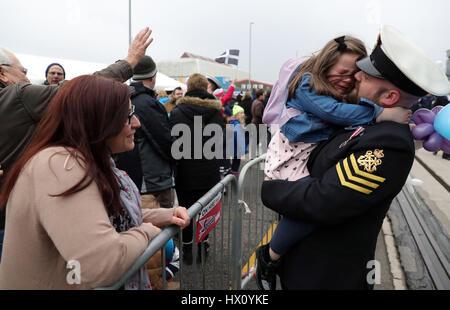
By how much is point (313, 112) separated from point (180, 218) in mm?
810

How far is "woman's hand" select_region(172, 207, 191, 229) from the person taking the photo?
1.39 m

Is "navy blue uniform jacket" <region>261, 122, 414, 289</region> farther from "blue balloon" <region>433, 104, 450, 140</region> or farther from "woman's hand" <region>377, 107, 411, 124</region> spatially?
"blue balloon" <region>433, 104, 450, 140</region>

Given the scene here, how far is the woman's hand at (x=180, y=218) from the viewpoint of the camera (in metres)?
1.39

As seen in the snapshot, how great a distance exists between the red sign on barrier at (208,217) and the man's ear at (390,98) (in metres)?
1.07

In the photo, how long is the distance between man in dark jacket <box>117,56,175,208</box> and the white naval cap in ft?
7.47

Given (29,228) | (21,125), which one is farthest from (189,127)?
(29,228)

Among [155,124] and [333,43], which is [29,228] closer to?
[333,43]

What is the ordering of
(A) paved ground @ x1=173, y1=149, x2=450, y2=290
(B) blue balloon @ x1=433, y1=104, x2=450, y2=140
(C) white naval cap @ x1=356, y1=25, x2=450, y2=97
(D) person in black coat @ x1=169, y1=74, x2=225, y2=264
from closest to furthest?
(C) white naval cap @ x1=356, y1=25, x2=450, y2=97 → (B) blue balloon @ x1=433, y1=104, x2=450, y2=140 → (A) paved ground @ x1=173, y1=149, x2=450, y2=290 → (D) person in black coat @ x1=169, y1=74, x2=225, y2=264

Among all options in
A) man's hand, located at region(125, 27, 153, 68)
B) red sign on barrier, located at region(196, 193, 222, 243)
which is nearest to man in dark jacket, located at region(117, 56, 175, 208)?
man's hand, located at region(125, 27, 153, 68)

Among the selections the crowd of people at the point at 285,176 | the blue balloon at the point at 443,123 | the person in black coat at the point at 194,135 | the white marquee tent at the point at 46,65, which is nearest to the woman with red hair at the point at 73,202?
the crowd of people at the point at 285,176

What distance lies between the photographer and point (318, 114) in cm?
136

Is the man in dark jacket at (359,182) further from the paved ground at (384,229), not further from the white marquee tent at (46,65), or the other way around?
the white marquee tent at (46,65)

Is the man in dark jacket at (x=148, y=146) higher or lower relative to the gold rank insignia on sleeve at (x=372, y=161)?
lower

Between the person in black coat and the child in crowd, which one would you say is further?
the person in black coat
